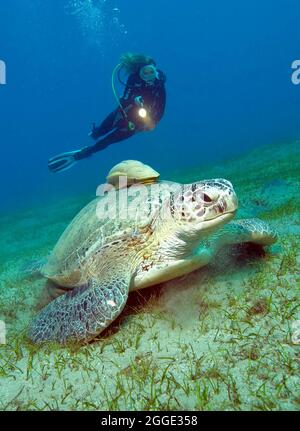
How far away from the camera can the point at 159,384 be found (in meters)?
2.14

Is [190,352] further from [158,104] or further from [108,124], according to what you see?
[108,124]

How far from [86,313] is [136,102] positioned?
754 centimetres

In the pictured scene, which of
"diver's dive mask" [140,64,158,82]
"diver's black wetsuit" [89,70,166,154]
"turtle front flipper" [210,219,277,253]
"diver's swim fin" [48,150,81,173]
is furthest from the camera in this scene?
"diver's swim fin" [48,150,81,173]

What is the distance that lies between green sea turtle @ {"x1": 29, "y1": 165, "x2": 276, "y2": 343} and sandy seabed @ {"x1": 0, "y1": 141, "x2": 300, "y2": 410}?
0.79 feet

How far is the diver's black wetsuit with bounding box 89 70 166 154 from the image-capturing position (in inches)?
357

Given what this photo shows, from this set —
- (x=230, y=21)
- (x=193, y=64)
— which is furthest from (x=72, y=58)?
(x=230, y=21)

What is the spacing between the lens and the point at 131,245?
3316 millimetres

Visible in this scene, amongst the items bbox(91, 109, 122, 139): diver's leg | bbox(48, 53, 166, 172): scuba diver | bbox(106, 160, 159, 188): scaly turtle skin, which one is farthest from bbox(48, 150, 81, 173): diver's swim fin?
bbox(106, 160, 159, 188): scaly turtle skin

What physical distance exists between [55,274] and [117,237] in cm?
116

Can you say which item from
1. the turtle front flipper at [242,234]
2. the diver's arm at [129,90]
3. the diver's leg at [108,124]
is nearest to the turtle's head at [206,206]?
the turtle front flipper at [242,234]

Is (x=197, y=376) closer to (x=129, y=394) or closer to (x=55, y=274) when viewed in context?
(x=129, y=394)

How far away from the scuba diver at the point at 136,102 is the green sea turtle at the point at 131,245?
5.78 m

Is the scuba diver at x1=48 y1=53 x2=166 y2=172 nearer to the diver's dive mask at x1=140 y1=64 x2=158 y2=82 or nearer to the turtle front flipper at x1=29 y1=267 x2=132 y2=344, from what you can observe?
the diver's dive mask at x1=140 y1=64 x2=158 y2=82

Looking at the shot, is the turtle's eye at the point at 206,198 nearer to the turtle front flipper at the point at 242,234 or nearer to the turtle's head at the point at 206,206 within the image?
the turtle's head at the point at 206,206
